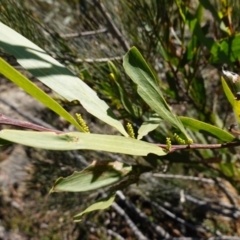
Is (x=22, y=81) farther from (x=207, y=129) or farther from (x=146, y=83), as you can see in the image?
(x=207, y=129)

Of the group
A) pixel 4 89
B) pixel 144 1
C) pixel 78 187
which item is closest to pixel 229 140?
pixel 78 187

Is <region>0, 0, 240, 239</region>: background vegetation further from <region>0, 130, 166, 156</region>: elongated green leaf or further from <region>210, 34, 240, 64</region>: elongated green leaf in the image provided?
<region>0, 130, 166, 156</region>: elongated green leaf

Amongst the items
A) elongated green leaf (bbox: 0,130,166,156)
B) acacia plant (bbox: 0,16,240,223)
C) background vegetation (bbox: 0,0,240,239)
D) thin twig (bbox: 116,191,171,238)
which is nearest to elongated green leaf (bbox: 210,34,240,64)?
background vegetation (bbox: 0,0,240,239)

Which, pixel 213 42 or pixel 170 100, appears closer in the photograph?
pixel 213 42

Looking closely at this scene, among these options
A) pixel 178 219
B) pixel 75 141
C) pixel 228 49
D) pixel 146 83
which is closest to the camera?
pixel 75 141

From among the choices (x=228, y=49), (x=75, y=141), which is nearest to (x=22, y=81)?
(x=75, y=141)

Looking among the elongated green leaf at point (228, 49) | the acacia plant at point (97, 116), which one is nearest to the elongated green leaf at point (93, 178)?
the acacia plant at point (97, 116)

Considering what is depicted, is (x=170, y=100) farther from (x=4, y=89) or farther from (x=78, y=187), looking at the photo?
(x=4, y=89)
